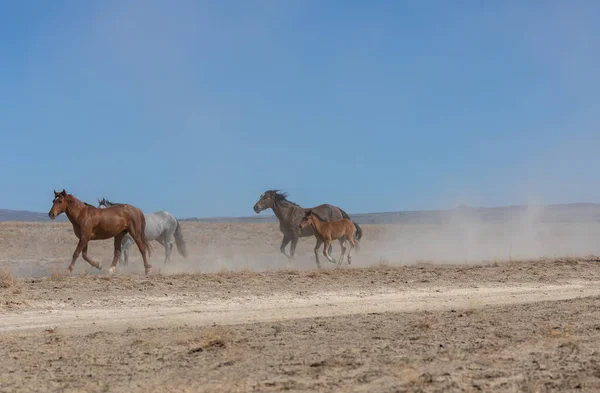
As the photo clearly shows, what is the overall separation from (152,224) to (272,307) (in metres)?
14.3

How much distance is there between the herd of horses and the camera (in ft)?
66.3

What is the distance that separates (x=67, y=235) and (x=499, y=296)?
3466 centimetres

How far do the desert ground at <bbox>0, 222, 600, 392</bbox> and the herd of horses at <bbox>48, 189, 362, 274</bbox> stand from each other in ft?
12.7

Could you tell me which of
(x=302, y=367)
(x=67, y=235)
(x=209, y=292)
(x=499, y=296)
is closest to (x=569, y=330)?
(x=302, y=367)

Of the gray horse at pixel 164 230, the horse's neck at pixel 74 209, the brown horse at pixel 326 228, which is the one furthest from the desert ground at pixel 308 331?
the gray horse at pixel 164 230

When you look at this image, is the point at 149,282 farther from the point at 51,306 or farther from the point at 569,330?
the point at 569,330

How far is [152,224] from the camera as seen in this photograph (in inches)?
1067

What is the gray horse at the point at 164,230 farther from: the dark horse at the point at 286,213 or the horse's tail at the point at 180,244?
the dark horse at the point at 286,213

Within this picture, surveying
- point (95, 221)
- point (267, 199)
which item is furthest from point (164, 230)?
point (95, 221)

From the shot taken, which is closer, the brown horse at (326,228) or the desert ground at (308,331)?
the desert ground at (308,331)

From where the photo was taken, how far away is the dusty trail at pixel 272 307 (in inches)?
465

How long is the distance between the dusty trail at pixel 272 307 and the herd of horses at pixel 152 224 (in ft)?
20.7

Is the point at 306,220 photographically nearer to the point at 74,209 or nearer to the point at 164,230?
the point at 164,230

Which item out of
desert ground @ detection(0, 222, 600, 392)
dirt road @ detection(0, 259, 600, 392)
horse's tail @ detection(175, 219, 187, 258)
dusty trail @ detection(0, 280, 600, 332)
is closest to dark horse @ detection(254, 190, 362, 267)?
horse's tail @ detection(175, 219, 187, 258)
